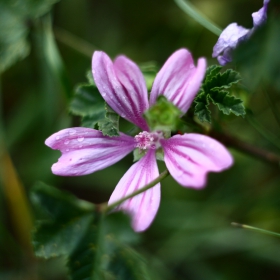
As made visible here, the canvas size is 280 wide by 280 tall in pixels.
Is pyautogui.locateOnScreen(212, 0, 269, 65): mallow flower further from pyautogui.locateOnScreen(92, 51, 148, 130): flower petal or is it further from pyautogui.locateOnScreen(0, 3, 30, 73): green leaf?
pyautogui.locateOnScreen(0, 3, 30, 73): green leaf

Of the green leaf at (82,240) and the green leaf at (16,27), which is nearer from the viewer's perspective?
the green leaf at (82,240)

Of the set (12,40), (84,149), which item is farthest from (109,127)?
(12,40)

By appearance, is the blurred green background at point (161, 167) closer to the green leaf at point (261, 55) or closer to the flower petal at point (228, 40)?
the green leaf at point (261, 55)

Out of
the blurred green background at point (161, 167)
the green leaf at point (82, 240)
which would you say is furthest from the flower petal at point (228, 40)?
the blurred green background at point (161, 167)

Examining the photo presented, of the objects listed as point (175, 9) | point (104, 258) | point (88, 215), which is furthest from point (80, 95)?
point (175, 9)

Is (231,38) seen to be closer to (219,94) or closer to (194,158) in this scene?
(219,94)
